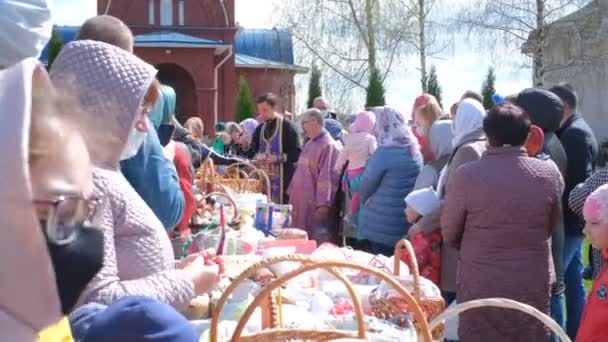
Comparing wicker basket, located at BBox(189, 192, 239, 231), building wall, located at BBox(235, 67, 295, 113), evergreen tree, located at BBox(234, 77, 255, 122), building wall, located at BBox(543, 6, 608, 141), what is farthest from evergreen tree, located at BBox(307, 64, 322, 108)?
wicker basket, located at BBox(189, 192, 239, 231)

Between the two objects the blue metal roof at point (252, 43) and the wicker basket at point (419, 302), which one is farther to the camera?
the blue metal roof at point (252, 43)

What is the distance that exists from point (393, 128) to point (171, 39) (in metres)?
22.1

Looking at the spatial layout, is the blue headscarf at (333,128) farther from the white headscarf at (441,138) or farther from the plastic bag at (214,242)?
the plastic bag at (214,242)

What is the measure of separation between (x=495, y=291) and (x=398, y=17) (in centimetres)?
2009

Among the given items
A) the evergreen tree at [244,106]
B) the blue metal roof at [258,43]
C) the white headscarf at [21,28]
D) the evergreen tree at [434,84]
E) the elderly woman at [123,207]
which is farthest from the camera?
the blue metal roof at [258,43]

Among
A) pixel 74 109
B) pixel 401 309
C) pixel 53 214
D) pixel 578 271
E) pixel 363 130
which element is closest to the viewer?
pixel 53 214

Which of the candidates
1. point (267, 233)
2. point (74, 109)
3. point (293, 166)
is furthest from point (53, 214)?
point (293, 166)

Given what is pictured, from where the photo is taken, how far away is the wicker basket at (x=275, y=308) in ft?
7.55

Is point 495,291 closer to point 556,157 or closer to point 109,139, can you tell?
point 556,157

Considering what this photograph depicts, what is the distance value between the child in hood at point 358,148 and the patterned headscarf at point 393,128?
1.58 metres

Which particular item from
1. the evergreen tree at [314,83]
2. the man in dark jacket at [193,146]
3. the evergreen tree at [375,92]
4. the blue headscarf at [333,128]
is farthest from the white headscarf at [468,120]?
the evergreen tree at [314,83]

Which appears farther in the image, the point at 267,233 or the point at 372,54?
the point at 372,54

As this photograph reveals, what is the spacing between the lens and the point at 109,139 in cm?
144

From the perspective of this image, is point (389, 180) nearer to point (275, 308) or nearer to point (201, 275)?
point (275, 308)
